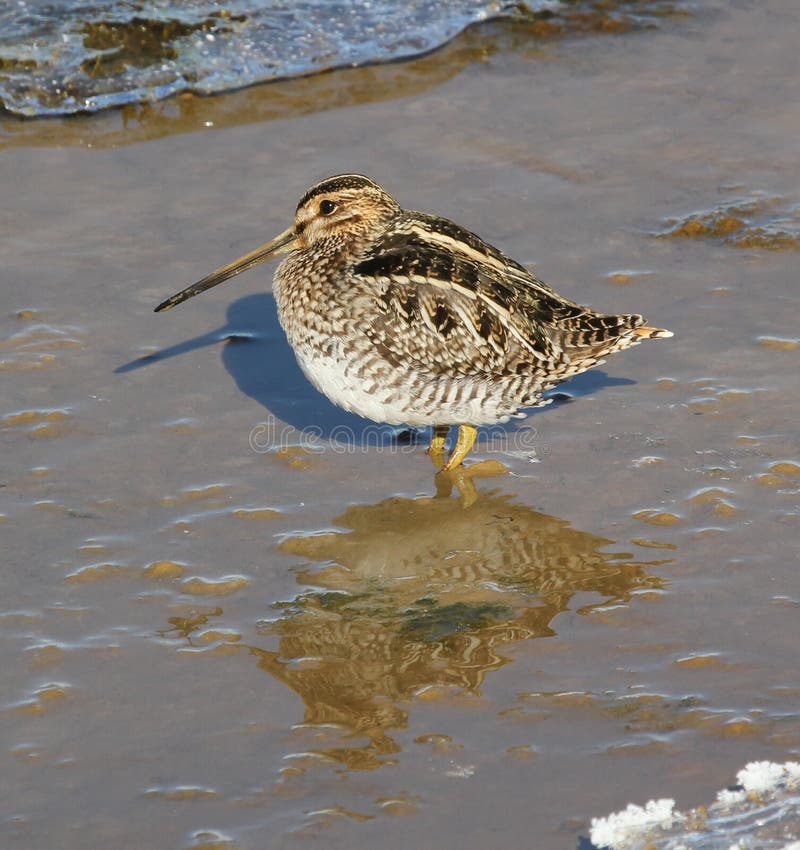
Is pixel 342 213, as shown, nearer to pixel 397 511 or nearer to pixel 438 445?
pixel 438 445

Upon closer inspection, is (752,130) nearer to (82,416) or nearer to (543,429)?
(543,429)

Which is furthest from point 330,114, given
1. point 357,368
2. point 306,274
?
point 357,368

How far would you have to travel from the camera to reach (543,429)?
710cm

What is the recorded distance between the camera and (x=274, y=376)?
7.63 meters

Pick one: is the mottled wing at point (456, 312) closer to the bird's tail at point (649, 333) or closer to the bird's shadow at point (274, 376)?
the bird's tail at point (649, 333)

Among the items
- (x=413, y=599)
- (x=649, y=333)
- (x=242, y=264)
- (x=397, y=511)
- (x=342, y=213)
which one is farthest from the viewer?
(x=242, y=264)

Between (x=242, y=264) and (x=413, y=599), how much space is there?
2.39 metres

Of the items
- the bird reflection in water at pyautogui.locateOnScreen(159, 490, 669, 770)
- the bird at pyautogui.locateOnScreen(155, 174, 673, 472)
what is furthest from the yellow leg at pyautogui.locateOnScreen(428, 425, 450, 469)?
the bird reflection in water at pyautogui.locateOnScreen(159, 490, 669, 770)

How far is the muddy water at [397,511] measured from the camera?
187 inches

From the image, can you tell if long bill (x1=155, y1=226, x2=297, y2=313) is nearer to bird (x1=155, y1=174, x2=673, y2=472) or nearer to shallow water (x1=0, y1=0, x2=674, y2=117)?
bird (x1=155, y1=174, x2=673, y2=472)

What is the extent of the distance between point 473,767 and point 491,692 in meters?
0.47

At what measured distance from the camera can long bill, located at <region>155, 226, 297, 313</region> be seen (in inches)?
286

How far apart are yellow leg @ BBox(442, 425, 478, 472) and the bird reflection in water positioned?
10.0 inches

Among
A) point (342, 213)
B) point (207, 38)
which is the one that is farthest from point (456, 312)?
point (207, 38)
